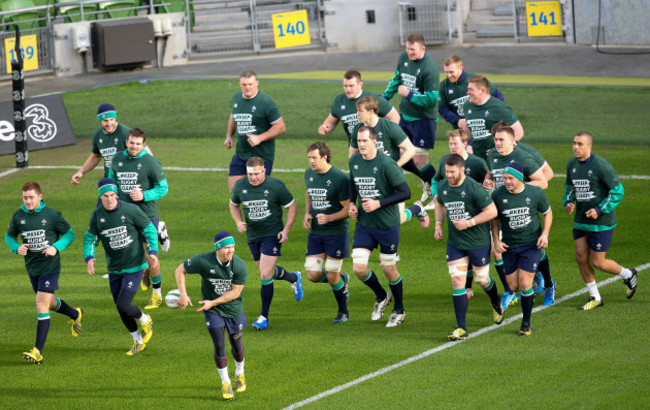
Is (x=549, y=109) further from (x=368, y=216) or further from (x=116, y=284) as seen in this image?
(x=116, y=284)

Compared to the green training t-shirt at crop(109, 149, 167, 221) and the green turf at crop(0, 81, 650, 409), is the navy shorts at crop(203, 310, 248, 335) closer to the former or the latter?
the green turf at crop(0, 81, 650, 409)

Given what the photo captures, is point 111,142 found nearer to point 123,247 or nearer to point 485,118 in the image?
point 123,247

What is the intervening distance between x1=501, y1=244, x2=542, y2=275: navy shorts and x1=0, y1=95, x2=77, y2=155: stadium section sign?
1448cm

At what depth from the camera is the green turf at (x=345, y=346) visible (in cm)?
1042

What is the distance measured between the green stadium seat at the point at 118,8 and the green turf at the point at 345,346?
14874mm

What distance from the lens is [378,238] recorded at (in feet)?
41.1

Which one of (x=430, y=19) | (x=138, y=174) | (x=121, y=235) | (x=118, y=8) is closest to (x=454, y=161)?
(x=121, y=235)

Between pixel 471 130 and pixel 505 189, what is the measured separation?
2870 mm

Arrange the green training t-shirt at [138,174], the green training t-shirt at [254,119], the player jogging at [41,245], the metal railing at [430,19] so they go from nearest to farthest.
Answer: the player jogging at [41,245], the green training t-shirt at [138,174], the green training t-shirt at [254,119], the metal railing at [430,19]

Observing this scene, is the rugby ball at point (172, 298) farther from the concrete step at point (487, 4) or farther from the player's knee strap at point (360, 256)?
the concrete step at point (487, 4)

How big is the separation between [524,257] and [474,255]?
597 millimetres

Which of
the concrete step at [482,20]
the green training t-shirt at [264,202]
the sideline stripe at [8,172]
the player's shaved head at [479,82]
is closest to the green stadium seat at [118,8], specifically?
the sideline stripe at [8,172]

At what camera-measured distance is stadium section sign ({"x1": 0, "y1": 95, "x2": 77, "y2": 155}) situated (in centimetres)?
2322

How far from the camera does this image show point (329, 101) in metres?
26.2
